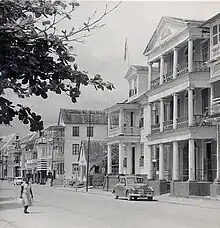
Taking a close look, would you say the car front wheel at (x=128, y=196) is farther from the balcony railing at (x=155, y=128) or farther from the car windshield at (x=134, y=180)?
the balcony railing at (x=155, y=128)

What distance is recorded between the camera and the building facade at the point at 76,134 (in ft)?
183

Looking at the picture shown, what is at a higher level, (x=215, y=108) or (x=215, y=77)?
(x=215, y=77)

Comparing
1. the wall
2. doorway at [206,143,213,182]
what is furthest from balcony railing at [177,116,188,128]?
the wall

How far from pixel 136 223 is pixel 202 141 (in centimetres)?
1831

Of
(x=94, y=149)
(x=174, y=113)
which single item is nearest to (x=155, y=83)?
(x=174, y=113)

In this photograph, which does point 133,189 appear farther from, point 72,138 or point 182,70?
point 72,138

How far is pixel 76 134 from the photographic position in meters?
61.9

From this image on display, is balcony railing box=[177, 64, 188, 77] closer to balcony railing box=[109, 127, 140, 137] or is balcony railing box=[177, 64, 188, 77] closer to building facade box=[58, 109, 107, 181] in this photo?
balcony railing box=[109, 127, 140, 137]

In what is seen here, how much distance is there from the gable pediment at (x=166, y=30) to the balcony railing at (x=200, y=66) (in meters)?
2.21

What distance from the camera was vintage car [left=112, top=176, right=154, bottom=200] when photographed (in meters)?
29.4

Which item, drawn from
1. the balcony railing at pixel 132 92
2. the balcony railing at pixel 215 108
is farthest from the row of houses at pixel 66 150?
the balcony railing at pixel 215 108

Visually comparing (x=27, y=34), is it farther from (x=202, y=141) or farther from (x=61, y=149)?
(x=61, y=149)

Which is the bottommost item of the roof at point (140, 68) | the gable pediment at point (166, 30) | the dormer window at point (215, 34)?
the dormer window at point (215, 34)

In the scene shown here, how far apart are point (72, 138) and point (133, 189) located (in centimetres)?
3380
